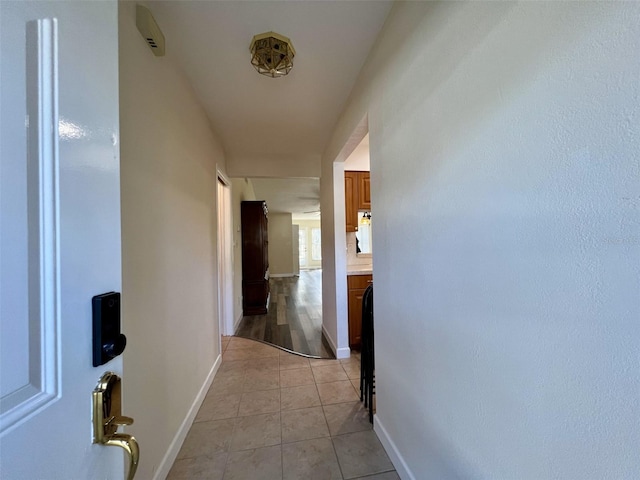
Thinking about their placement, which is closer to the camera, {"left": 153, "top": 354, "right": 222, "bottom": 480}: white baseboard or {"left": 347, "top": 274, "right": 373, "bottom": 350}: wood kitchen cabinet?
{"left": 153, "top": 354, "right": 222, "bottom": 480}: white baseboard

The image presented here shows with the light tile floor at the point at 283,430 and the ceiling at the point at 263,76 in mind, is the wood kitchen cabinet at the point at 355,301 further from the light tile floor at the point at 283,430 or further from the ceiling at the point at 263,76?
the ceiling at the point at 263,76

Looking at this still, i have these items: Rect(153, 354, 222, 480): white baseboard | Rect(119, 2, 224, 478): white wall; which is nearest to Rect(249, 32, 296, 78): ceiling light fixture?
Rect(119, 2, 224, 478): white wall

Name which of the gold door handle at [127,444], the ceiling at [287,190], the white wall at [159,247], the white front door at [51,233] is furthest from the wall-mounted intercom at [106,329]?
the ceiling at [287,190]

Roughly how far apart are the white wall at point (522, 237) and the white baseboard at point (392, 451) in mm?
50

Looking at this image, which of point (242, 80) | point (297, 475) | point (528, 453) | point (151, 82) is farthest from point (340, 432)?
point (242, 80)

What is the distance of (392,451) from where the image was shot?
1.39 metres

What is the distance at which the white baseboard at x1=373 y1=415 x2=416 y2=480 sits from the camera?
1243mm

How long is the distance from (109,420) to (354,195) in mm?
2886

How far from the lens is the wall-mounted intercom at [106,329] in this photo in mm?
461

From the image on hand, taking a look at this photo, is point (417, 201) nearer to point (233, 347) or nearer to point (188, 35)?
point (188, 35)

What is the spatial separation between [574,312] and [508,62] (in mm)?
650

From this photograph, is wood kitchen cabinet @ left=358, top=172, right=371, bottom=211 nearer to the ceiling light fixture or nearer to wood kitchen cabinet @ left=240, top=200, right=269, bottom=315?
the ceiling light fixture

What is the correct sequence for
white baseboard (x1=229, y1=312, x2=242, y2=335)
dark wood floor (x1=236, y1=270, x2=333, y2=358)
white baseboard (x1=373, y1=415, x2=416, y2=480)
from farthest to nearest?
white baseboard (x1=229, y1=312, x2=242, y2=335), dark wood floor (x1=236, y1=270, x2=333, y2=358), white baseboard (x1=373, y1=415, x2=416, y2=480)

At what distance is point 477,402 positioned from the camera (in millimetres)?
802
